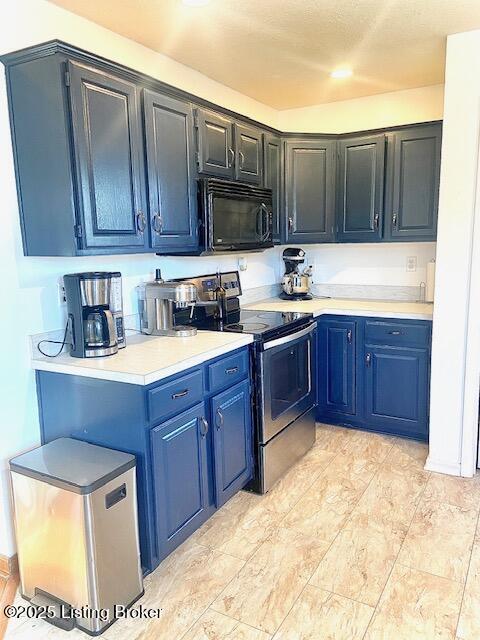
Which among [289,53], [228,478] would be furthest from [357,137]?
[228,478]

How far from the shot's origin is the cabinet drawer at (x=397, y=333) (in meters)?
3.24

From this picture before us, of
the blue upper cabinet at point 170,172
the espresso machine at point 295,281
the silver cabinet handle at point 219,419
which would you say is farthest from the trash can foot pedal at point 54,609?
the espresso machine at point 295,281

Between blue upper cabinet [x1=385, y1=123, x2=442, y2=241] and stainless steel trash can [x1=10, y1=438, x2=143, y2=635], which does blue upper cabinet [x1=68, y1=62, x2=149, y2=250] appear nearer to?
stainless steel trash can [x1=10, y1=438, x2=143, y2=635]

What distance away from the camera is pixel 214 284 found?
3250 millimetres

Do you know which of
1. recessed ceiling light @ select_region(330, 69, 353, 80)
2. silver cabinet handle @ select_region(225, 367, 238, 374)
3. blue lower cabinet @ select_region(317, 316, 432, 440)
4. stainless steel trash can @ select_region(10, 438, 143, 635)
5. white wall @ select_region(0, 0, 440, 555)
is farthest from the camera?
blue lower cabinet @ select_region(317, 316, 432, 440)

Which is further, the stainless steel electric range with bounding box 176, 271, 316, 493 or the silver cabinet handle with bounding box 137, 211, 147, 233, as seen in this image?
the stainless steel electric range with bounding box 176, 271, 316, 493

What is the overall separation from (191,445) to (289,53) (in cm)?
228

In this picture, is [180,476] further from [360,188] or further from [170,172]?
[360,188]

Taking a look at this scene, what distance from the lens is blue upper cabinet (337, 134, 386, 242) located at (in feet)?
11.6

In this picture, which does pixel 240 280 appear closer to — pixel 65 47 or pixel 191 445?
pixel 191 445

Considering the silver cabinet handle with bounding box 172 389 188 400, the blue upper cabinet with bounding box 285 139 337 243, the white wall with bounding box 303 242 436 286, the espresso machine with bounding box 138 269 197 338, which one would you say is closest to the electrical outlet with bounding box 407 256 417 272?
the white wall with bounding box 303 242 436 286

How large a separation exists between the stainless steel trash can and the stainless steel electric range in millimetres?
935

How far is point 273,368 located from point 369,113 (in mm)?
2317

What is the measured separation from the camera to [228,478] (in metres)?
2.48
